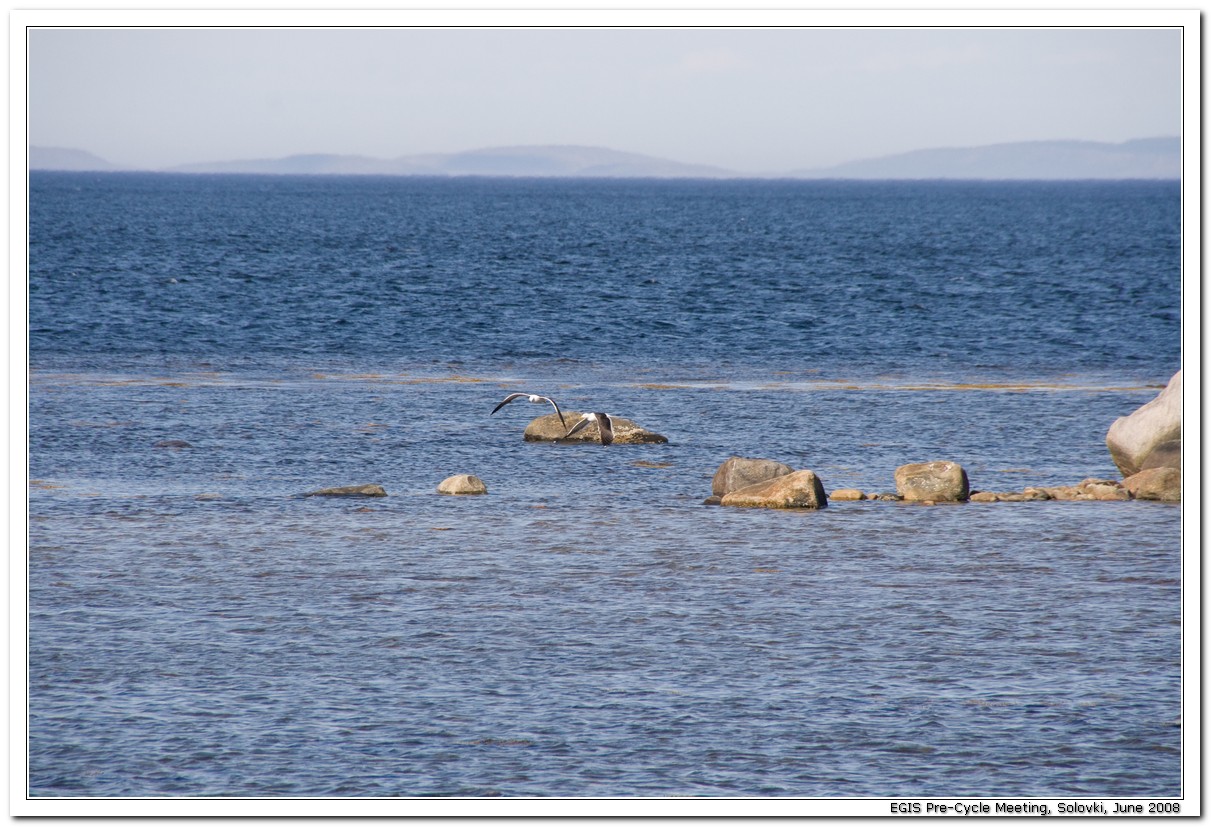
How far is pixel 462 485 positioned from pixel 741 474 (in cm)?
476

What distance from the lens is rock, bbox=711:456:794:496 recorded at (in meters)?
25.1

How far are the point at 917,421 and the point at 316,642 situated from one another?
21103 mm

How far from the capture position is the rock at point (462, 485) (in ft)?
83.3

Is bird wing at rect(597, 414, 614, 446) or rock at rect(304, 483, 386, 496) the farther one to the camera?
bird wing at rect(597, 414, 614, 446)

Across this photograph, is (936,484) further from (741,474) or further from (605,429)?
(605,429)

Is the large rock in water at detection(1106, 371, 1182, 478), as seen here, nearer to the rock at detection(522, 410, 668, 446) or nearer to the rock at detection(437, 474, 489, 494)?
the rock at detection(522, 410, 668, 446)

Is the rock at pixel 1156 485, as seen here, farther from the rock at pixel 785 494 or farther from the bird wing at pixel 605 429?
the bird wing at pixel 605 429

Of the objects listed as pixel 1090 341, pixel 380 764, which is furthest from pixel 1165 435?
pixel 1090 341

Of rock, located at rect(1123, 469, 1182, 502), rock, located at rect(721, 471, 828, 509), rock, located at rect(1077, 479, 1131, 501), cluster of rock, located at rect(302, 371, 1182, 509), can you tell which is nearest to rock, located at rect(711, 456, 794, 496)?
cluster of rock, located at rect(302, 371, 1182, 509)

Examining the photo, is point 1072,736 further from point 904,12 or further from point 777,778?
point 904,12

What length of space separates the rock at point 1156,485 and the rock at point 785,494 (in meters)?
5.29

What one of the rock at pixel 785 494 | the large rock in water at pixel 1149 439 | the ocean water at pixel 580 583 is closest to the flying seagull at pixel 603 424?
the ocean water at pixel 580 583

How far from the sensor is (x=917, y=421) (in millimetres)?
34531

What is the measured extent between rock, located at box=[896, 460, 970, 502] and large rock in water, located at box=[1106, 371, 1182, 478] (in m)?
3.27
